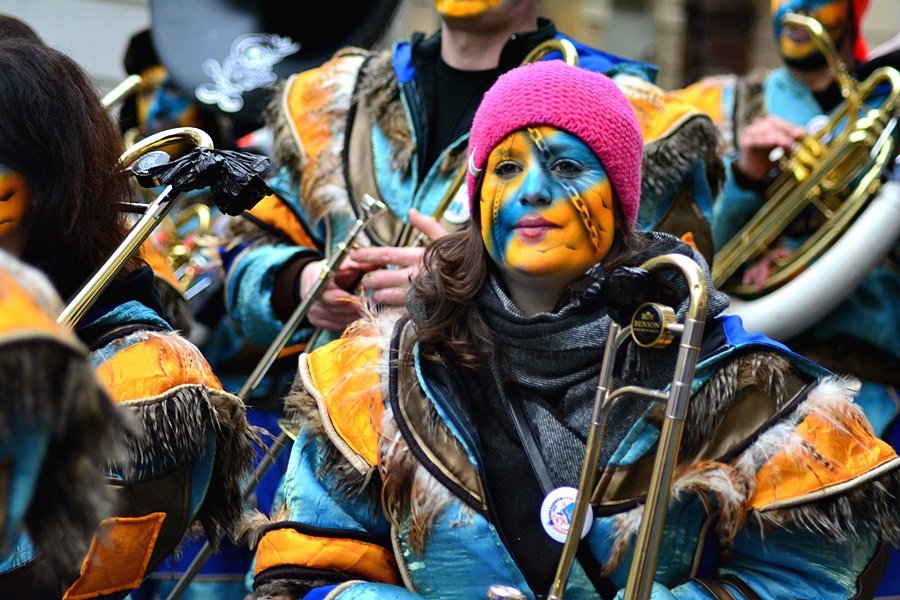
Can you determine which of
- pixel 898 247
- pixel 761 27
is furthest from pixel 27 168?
pixel 761 27

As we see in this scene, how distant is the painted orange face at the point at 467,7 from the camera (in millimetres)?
3762

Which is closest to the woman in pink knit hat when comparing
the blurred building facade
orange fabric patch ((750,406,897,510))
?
orange fabric patch ((750,406,897,510))

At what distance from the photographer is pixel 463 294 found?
9.09 ft

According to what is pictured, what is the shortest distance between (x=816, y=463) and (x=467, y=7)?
165 centimetres

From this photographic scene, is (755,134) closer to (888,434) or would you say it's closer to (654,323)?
(888,434)

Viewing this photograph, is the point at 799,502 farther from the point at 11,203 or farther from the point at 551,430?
the point at 11,203

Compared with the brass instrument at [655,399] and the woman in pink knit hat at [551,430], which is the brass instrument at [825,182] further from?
the brass instrument at [655,399]

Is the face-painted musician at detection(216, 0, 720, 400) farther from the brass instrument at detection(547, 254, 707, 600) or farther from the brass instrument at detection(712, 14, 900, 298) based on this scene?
the brass instrument at detection(547, 254, 707, 600)

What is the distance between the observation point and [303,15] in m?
5.30

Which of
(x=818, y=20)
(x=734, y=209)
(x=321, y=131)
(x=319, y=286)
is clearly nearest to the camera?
(x=319, y=286)

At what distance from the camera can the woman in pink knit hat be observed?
2.56m

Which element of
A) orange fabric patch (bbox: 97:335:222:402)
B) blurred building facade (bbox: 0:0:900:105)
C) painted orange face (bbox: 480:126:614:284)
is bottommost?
blurred building facade (bbox: 0:0:900:105)

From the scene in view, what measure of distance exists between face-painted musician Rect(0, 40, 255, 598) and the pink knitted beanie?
629 millimetres

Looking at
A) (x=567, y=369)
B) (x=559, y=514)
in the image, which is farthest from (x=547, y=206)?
(x=559, y=514)
